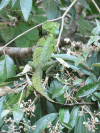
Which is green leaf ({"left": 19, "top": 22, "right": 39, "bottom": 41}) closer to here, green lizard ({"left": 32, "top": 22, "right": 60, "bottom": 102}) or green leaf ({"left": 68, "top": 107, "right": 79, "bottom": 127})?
green lizard ({"left": 32, "top": 22, "right": 60, "bottom": 102})

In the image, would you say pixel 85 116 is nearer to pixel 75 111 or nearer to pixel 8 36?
pixel 75 111

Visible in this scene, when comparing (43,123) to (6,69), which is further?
(6,69)

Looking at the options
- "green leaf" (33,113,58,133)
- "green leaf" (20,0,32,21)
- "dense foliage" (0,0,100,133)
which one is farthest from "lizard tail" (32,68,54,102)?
"green leaf" (20,0,32,21)

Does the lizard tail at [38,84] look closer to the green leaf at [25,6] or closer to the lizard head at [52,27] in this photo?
the green leaf at [25,6]

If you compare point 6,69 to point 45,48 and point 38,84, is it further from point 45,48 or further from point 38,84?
point 45,48

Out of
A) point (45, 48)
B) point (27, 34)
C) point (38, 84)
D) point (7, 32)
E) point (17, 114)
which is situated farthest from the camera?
point (27, 34)

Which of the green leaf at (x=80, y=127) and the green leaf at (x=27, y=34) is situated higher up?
the green leaf at (x=27, y=34)

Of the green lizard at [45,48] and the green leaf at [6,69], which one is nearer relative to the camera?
the green leaf at [6,69]

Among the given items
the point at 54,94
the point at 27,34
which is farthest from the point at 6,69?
the point at 27,34

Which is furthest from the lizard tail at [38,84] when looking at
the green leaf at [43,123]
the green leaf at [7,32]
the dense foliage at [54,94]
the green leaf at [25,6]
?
the green leaf at [7,32]
